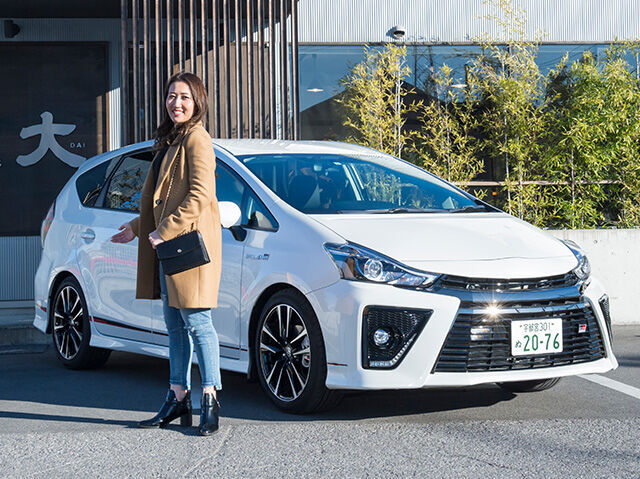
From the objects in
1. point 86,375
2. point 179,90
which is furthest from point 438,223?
point 86,375

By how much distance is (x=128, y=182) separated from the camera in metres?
6.69

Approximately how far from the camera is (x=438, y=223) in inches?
213

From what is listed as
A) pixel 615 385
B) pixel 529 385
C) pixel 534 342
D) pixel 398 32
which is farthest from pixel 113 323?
pixel 398 32

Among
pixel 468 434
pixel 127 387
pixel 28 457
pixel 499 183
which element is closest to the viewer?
pixel 28 457

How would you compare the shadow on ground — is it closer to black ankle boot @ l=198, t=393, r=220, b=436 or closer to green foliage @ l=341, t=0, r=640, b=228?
black ankle boot @ l=198, t=393, r=220, b=436

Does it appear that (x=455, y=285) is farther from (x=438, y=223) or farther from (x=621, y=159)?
(x=621, y=159)

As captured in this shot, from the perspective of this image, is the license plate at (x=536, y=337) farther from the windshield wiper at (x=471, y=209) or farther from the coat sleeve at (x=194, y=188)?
the coat sleeve at (x=194, y=188)

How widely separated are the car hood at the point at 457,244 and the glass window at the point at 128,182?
70.0 inches

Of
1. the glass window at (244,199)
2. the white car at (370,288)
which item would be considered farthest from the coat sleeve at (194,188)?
the glass window at (244,199)

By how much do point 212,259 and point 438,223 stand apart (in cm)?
133

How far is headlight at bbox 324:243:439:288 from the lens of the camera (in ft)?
15.9

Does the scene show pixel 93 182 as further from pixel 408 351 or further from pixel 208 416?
pixel 408 351

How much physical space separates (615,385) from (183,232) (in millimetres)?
3041

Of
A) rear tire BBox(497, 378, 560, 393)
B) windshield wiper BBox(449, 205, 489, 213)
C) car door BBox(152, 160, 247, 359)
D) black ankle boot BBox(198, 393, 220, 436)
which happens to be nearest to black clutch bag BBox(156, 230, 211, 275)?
black ankle boot BBox(198, 393, 220, 436)
